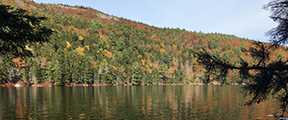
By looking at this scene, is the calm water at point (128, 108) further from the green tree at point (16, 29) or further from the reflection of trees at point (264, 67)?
the green tree at point (16, 29)

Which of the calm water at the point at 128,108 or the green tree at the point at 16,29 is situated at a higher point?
the green tree at the point at 16,29

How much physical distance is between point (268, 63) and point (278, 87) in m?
1.36

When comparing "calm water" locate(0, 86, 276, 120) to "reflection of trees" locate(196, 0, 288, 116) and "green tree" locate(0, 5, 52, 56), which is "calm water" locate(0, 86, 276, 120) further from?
"green tree" locate(0, 5, 52, 56)

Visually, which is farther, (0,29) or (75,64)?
(75,64)

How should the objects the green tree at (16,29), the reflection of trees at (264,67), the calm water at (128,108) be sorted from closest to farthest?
the reflection of trees at (264,67), the green tree at (16,29), the calm water at (128,108)

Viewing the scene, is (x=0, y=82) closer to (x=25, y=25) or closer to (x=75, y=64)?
(x=75, y=64)

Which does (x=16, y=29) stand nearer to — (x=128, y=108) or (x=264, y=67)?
(x=264, y=67)

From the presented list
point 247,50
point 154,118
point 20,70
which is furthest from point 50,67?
point 247,50

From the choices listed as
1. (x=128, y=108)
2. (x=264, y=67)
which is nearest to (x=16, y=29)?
(x=264, y=67)

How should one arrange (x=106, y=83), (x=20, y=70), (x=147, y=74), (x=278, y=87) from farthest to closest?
(x=147, y=74) → (x=106, y=83) → (x=20, y=70) → (x=278, y=87)

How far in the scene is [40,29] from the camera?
15422 mm

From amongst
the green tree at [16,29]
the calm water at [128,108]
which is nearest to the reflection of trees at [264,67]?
the calm water at [128,108]

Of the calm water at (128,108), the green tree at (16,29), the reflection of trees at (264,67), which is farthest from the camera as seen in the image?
the calm water at (128,108)

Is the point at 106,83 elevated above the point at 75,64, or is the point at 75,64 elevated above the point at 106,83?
the point at 75,64
